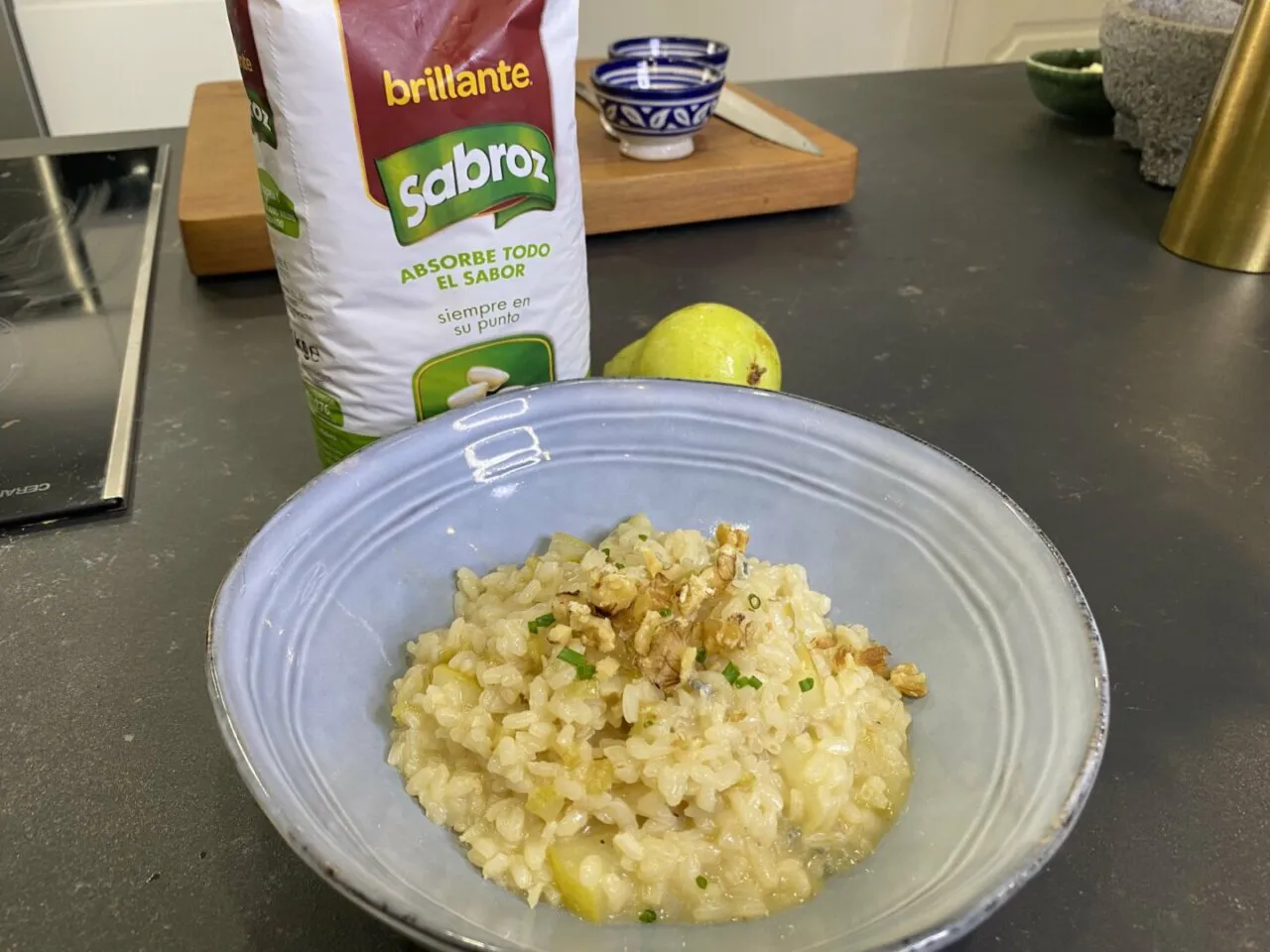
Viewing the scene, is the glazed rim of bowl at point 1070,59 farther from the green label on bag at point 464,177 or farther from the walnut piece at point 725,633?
the walnut piece at point 725,633

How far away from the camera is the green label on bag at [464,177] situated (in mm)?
867

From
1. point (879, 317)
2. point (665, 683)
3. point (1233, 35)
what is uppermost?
point (1233, 35)

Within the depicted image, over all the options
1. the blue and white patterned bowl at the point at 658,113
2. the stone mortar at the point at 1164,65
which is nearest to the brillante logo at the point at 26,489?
the blue and white patterned bowl at the point at 658,113

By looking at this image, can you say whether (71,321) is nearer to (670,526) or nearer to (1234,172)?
(670,526)

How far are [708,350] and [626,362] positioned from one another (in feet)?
0.50

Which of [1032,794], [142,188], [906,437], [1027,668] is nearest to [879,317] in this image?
[906,437]

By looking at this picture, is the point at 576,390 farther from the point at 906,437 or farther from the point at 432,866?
the point at 432,866

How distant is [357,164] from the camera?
84 centimetres

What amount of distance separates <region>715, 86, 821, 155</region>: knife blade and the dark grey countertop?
15 centimetres

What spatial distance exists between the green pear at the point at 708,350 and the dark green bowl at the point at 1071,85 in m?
1.51

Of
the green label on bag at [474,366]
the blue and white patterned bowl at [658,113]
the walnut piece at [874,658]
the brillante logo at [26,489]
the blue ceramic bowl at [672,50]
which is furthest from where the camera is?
the blue ceramic bowl at [672,50]

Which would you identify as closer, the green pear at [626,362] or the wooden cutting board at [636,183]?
the green pear at [626,362]

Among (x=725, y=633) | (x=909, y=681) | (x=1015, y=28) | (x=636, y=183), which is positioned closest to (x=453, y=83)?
(x=725, y=633)

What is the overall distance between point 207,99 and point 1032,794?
209cm
